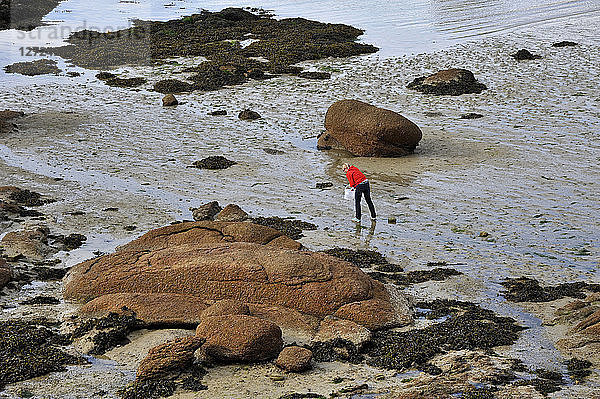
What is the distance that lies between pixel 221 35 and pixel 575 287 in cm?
3219

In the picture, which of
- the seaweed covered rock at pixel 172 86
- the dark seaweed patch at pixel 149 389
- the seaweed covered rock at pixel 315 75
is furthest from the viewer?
the seaweed covered rock at pixel 315 75

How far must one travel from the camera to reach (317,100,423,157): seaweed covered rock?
22.0 metres

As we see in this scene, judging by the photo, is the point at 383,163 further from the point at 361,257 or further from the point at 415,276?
the point at 415,276

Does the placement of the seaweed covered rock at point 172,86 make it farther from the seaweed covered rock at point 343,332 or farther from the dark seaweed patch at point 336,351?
the dark seaweed patch at point 336,351

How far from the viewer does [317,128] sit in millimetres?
24719

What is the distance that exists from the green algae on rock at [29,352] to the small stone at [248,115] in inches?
645

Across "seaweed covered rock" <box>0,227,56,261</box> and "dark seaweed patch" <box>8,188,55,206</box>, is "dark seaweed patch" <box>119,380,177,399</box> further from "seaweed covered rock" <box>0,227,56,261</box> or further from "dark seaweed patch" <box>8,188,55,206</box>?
"dark seaweed patch" <box>8,188,55,206</box>

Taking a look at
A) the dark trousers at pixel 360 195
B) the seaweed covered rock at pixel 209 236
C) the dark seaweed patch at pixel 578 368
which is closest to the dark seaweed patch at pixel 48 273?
the seaweed covered rock at pixel 209 236

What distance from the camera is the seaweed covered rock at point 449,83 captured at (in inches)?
1107

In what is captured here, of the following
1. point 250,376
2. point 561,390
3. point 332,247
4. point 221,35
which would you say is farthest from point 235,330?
point 221,35

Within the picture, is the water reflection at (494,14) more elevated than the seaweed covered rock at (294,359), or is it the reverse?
the water reflection at (494,14)

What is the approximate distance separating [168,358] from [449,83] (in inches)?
882

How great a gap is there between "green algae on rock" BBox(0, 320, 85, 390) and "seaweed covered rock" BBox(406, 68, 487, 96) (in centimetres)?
2133

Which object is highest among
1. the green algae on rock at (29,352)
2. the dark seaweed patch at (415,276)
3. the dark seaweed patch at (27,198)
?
the green algae on rock at (29,352)
